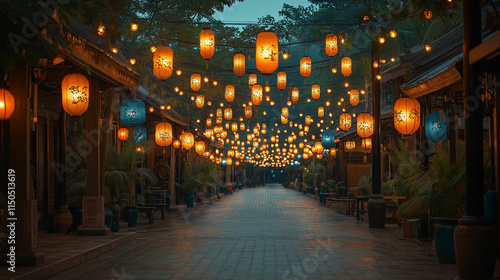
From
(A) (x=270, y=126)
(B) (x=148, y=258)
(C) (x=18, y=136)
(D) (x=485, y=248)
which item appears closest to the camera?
(D) (x=485, y=248)

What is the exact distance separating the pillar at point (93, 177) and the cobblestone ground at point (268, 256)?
98 centimetres

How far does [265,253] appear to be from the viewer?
1283cm

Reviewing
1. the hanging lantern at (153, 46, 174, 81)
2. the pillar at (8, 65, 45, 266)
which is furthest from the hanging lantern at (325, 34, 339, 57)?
the pillar at (8, 65, 45, 266)

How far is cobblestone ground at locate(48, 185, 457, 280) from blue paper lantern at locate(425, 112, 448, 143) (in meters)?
2.62

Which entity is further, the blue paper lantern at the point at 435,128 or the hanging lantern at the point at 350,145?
the hanging lantern at the point at 350,145

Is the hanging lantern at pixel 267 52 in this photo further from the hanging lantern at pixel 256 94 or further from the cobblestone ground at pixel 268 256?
the hanging lantern at pixel 256 94

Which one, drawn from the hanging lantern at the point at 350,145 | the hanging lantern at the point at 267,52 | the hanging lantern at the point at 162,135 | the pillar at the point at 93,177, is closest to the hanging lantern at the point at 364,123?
the hanging lantern at the point at 267,52

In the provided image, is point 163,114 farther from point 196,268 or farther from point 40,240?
point 196,268

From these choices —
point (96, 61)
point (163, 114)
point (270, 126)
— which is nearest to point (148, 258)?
point (96, 61)

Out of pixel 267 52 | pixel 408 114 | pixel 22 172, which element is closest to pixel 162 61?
pixel 267 52

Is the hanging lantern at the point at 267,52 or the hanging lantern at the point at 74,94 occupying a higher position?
the hanging lantern at the point at 267,52

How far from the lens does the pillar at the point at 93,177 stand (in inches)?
573

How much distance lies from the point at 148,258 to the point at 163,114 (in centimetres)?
1395

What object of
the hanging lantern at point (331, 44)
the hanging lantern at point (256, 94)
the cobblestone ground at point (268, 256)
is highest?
the hanging lantern at point (331, 44)
